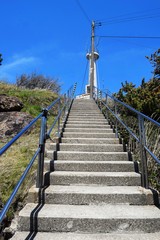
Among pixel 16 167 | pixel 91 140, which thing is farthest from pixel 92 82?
pixel 16 167

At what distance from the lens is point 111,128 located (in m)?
7.02

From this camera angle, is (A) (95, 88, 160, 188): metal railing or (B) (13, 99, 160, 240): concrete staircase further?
(A) (95, 88, 160, 188): metal railing

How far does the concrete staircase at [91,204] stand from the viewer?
2.75m

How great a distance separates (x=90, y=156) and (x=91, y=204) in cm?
136

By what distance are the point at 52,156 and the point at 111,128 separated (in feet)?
9.72

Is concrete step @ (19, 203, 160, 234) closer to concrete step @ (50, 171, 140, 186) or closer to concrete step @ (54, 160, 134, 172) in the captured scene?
concrete step @ (50, 171, 140, 186)

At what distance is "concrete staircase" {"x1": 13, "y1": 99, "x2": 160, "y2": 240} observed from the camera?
9.03 ft

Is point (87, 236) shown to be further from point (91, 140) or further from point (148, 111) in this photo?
point (148, 111)

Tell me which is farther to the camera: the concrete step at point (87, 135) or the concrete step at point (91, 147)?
the concrete step at point (87, 135)

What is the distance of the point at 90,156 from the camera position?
4512mm

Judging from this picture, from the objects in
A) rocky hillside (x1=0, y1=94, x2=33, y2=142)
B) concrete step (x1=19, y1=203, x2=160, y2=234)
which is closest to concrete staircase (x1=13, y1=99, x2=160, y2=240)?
concrete step (x1=19, y1=203, x2=160, y2=234)

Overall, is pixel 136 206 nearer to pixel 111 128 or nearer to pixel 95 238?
pixel 95 238

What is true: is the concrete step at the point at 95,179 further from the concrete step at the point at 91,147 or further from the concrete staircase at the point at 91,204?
the concrete step at the point at 91,147

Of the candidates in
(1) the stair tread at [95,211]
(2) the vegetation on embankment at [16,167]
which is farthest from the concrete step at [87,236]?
(2) the vegetation on embankment at [16,167]
